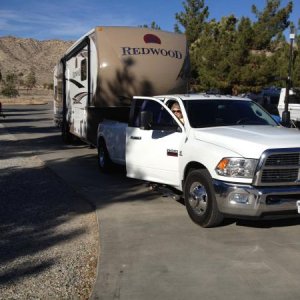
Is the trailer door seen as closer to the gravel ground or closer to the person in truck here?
the gravel ground

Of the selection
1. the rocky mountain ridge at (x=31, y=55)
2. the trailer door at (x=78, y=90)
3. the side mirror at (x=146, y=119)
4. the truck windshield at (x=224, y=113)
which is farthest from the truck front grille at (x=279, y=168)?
the rocky mountain ridge at (x=31, y=55)

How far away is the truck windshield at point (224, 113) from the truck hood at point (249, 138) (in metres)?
0.32

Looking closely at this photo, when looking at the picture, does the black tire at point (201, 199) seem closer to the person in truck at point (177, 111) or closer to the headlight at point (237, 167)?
the headlight at point (237, 167)

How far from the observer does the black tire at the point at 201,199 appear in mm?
6328

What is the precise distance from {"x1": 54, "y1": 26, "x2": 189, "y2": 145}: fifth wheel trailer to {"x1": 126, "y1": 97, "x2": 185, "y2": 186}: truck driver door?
91.8 inches

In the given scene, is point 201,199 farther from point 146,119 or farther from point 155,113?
point 155,113

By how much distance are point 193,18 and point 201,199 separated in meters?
29.5

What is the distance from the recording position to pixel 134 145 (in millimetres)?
8375

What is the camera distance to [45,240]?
627cm

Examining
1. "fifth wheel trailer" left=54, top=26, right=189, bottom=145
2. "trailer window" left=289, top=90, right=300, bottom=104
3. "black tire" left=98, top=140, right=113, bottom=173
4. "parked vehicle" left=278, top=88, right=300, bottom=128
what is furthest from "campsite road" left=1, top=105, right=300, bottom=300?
"trailer window" left=289, top=90, right=300, bottom=104

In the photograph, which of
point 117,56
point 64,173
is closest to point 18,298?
point 64,173

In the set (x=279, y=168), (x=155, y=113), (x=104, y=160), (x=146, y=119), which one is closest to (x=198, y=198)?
(x=279, y=168)

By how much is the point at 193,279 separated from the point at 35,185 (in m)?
5.38

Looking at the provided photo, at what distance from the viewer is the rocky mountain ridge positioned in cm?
12381
